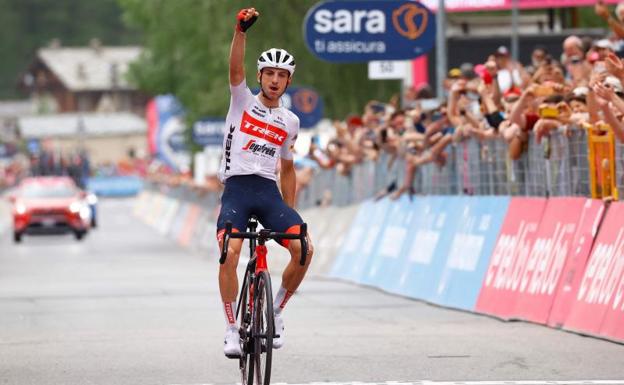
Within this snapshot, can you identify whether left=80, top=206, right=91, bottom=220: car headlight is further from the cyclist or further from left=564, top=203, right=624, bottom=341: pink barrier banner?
the cyclist

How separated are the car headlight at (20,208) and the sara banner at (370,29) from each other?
22368 mm

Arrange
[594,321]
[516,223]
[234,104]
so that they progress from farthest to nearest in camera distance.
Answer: [516,223] → [594,321] → [234,104]

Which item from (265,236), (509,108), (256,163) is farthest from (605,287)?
(509,108)

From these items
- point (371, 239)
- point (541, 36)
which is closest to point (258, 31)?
point (541, 36)

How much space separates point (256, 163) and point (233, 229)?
1.44 ft

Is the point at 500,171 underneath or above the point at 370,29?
underneath

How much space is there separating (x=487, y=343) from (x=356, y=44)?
1143 centimetres

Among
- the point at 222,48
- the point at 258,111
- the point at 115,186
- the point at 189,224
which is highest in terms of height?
the point at 222,48

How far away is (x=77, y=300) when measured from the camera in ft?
67.2

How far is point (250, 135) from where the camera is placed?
444 inches

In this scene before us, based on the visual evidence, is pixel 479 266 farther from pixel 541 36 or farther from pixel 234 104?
pixel 541 36

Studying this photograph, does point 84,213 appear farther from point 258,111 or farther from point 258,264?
point 258,264

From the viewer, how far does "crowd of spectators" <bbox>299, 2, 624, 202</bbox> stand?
15.4 m

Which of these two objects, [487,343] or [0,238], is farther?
[0,238]
